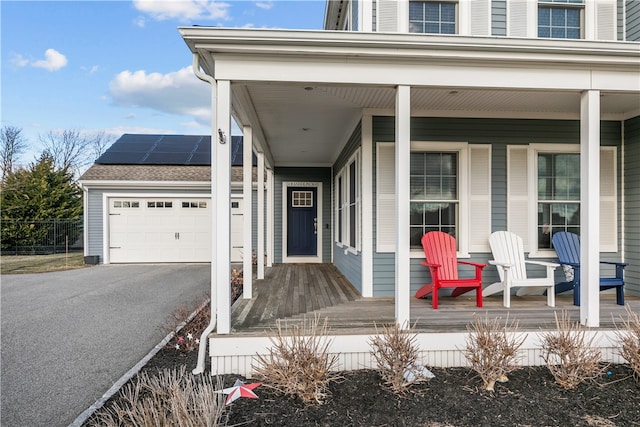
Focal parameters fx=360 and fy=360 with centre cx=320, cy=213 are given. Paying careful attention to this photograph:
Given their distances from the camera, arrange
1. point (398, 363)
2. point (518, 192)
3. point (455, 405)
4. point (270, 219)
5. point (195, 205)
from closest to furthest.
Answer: point (455, 405), point (398, 363), point (518, 192), point (270, 219), point (195, 205)

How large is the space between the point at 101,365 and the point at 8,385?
2.24ft

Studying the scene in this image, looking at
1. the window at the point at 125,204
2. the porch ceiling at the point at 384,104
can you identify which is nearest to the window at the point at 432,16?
the porch ceiling at the point at 384,104

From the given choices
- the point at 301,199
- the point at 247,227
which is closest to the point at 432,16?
the point at 247,227

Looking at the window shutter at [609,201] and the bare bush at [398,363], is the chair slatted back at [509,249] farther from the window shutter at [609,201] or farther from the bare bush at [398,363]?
the bare bush at [398,363]

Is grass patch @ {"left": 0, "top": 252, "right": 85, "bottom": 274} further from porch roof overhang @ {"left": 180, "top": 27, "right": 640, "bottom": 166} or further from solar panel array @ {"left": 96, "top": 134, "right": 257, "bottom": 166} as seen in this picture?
porch roof overhang @ {"left": 180, "top": 27, "right": 640, "bottom": 166}

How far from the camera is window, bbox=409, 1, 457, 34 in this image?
5.25 m

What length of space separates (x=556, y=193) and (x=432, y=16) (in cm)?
310

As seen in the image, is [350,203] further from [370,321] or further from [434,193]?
[370,321]

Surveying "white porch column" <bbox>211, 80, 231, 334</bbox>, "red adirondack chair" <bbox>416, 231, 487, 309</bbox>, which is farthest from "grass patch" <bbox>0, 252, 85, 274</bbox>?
"red adirondack chair" <bbox>416, 231, 487, 309</bbox>

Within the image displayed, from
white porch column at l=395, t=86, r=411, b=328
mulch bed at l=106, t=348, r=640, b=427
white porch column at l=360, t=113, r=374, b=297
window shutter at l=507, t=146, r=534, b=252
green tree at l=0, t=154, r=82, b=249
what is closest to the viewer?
mulch bed at l=106, t=348, r=640, b=427

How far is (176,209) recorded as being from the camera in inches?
426

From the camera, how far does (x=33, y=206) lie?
13.4 metres

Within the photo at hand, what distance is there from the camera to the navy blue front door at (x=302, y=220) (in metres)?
9.34

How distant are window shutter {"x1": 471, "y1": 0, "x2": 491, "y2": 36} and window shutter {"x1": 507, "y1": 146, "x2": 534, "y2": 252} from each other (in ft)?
5.94
